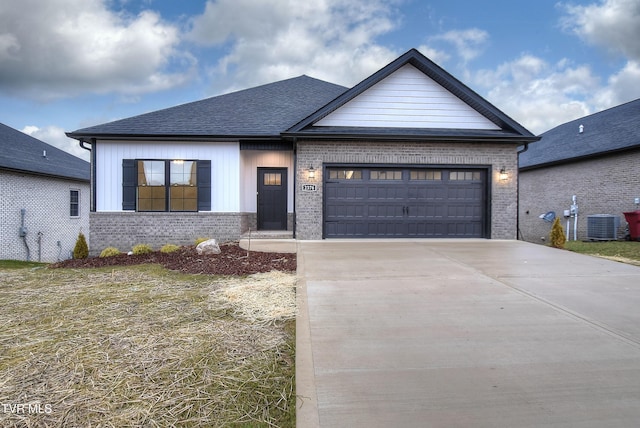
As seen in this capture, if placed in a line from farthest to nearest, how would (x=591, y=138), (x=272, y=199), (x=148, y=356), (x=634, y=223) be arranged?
1. (x=591, y=138)
2. (x=634, y=223)
3. (x=272, y=199)
4. (x=148, y=356)

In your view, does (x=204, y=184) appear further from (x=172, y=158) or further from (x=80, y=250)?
(x=80, y=250)

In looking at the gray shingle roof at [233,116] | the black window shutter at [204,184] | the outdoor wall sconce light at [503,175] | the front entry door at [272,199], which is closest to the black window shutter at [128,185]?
the gray shingle roof at [233,116]

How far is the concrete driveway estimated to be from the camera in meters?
2.41

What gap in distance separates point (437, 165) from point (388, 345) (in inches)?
364

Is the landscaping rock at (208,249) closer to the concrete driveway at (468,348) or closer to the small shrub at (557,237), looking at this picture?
the concrete driveway at (468,348)

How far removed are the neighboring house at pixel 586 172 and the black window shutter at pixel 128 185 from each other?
1845 centimetres

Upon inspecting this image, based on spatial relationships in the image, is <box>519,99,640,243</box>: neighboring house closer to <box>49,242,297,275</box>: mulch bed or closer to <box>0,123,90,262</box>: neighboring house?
<box>49,242,297,275</box>: mulch bed

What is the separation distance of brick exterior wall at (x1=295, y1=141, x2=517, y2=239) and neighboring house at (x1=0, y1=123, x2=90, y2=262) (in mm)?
12863

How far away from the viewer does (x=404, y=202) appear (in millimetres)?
11680

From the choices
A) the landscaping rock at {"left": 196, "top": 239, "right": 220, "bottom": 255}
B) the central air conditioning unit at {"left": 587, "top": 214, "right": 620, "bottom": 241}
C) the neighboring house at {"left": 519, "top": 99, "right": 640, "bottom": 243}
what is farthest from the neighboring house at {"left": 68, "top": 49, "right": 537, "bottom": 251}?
the neighboring house at {"left": 519, "top": 99, "right": 640, "bottom": 243}

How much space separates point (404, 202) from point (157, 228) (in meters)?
8.49

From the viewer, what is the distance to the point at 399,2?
599 inches

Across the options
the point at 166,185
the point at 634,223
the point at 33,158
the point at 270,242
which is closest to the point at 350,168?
the point at 270,242

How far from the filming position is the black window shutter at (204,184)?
1160 centimetres
